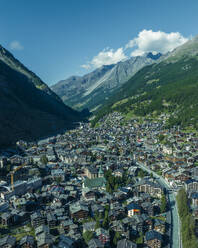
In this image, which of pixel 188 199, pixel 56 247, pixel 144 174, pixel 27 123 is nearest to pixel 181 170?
pixel 144 174

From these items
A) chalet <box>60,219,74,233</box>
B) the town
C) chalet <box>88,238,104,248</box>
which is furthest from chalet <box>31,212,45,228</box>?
chalet <box>88,238,104,248</box>

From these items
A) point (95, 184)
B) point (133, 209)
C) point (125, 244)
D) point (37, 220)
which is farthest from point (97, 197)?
point (125, 244)

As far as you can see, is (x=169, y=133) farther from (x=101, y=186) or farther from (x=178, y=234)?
(x=178, y=234)

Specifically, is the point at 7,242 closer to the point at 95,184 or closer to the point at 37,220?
the point at 37,220

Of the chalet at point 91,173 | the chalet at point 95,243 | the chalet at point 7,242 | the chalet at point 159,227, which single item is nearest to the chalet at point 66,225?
the chalet at point 95,243

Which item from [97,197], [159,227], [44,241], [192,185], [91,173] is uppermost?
[91,173]

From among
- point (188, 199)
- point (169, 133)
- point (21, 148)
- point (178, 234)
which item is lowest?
point (178, 234)

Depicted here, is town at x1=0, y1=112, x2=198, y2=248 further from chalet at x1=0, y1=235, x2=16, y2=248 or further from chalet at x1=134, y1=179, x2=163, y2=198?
chalet at x1=134, y1=179, x2=163, y2=198

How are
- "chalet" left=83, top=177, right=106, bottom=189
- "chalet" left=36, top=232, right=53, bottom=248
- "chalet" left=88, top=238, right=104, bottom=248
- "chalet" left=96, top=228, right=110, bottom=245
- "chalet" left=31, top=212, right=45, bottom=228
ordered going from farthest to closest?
"chalet" left=83, top=177, right=106, bottom=189, "chalet" left=31, top=212, right=45, bottom=228, "chalet" left=96, top=228, right=110, bottom=245, "chalet" left=36, top=232, right=53, bottom=248, "chalet" left=88, top=238, right=104, bottom=248
